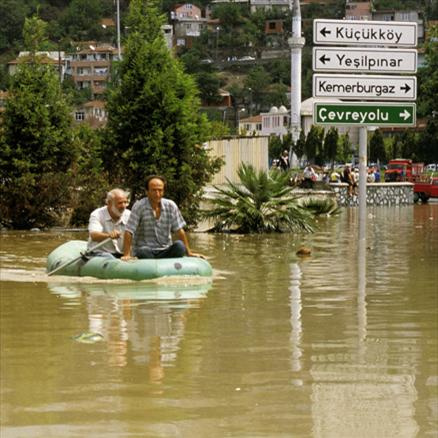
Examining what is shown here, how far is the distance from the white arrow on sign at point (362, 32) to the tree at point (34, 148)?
1159 cm

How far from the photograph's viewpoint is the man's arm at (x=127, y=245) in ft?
47.8

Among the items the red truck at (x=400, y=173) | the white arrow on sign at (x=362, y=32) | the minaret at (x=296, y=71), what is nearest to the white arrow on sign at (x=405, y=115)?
the white arrow on sign at (x=362, y=32)

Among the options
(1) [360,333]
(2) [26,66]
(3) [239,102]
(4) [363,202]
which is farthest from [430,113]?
(3) [239,102]

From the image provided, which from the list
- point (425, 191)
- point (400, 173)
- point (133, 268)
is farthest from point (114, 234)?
point (400, 173)

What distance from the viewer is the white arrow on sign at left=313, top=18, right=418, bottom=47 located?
14.5 meters

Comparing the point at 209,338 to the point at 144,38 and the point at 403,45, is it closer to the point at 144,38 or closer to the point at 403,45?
the point at 403,45

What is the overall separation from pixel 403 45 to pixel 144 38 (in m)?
11.2

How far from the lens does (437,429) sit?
7324 millimetres

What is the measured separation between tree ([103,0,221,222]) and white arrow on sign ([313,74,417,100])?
9735mm

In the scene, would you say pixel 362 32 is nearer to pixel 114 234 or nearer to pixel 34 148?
pixel 114 234

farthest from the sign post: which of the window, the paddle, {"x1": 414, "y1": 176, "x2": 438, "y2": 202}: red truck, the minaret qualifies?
the window

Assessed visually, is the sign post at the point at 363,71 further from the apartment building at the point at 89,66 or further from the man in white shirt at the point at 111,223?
the apartment building at the point at 89,66

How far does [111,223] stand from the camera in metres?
15.0

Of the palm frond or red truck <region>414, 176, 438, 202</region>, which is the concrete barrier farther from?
the palm frond
